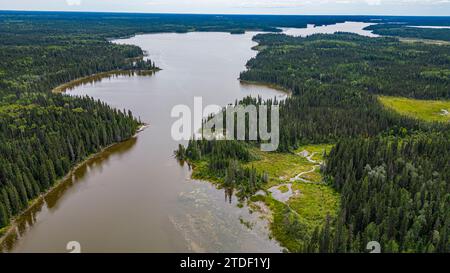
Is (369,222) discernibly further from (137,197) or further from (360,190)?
(137,197)

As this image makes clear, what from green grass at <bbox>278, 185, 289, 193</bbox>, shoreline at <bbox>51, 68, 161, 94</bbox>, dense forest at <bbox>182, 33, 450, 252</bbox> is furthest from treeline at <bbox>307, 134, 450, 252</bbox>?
shoreline at <bbox>51, 68, 161, 94</bbox>

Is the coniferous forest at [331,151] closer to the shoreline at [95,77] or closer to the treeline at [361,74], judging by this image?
the treeline at [361,74]

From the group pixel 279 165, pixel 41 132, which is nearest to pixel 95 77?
pixel 41 132

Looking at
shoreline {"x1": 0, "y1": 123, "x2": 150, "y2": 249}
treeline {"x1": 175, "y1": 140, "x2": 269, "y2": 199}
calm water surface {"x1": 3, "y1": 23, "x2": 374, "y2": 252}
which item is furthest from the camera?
treeline {"x1": 175, "y1": 140, "x2": 269, "y2": 199}

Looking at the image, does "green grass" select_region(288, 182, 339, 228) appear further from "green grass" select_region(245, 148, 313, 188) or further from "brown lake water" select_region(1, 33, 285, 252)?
"brown lake water" select_region(1, 33, 285, 252)

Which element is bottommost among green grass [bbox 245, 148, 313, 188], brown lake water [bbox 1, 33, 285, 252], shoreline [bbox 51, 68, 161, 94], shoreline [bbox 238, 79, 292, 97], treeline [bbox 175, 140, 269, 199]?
brown lake water [bbox 1, 33, 285, 252]

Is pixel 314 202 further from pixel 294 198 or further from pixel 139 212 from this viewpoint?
pixel 139 212

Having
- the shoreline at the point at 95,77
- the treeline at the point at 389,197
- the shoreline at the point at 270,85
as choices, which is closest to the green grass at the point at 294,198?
the treeline at the point at 389,197
